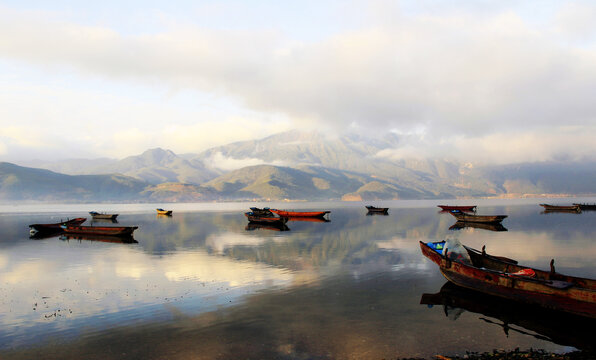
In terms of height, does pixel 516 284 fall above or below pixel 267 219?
below

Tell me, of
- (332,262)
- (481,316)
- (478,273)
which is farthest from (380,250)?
(481,316)

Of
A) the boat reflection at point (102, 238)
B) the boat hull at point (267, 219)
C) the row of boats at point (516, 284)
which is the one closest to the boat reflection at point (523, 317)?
the row of boats at point (516, 284)

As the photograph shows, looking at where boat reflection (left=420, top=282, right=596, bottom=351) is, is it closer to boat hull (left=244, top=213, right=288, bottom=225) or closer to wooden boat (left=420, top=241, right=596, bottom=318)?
wooden boat (left=420, top=241, right=596, bottom=318)

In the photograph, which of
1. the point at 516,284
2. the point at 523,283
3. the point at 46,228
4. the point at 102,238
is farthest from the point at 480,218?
the point at 46,228

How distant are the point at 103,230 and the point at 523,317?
2821 inches

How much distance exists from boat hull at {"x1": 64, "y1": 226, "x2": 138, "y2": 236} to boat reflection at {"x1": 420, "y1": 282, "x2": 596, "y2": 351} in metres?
58.5

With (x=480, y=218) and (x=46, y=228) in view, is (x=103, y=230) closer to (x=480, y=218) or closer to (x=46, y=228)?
(x=46, y=228)

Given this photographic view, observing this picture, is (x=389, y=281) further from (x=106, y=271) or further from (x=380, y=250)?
(x=106, y=271)

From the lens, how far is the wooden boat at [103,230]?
225 feet

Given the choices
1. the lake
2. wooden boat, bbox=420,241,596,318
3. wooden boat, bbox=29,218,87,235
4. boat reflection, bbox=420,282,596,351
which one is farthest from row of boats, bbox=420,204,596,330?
wooden boat, bbox=29,218,87,235

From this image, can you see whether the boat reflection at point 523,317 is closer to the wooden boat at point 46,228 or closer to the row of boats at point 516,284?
the row of boats at point 516,284

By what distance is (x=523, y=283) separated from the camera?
78.6ft

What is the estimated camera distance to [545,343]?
18984 mm

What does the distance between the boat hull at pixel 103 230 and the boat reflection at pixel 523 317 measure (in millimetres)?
58499
